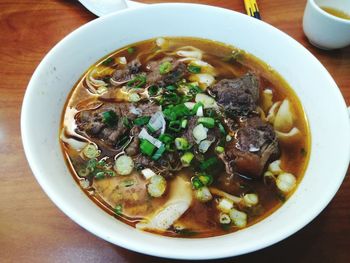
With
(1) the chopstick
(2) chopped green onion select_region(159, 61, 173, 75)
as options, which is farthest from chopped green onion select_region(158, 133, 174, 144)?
(1) the chopstick

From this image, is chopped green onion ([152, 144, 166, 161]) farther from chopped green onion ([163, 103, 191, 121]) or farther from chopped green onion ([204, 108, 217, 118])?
chopped green onion ([204, 108, 217, 118])

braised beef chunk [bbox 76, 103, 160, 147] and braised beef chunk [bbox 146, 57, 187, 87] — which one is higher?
braised beef chunk [bbox 146, 57, 187, 87]

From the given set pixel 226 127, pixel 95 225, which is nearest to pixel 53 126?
pixel 95 225

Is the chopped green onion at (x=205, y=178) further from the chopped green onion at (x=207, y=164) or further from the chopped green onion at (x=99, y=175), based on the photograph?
the chopped green onion at (x=99, y=175)

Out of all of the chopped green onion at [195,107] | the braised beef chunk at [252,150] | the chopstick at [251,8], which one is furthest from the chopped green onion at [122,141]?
the chopstick at [251,8]

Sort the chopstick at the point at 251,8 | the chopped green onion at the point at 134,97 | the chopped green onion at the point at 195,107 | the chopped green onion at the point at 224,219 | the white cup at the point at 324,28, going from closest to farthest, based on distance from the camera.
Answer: the chopped green onion at the point at 224,219, the chopped green onion at the point at 195,107, the chopped green onion at the point at 134,97, the white cup at the point at 324,28, the chopstick at the point at 251,8

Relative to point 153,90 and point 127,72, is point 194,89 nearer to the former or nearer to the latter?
point 153,90

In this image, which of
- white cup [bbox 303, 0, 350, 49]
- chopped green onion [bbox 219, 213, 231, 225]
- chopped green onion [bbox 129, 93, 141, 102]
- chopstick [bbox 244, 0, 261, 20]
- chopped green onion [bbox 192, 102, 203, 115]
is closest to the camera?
chopped green onion [bbox 219, 213, 231, 225]

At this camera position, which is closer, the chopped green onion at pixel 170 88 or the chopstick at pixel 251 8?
the chopped green onion at pixel 170 88
